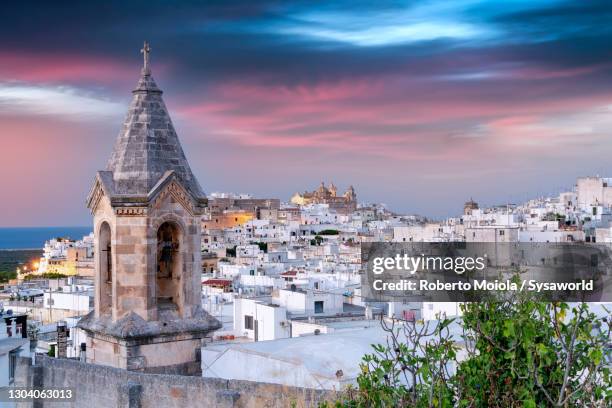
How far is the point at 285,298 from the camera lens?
105 ft

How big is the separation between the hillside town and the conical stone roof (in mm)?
812

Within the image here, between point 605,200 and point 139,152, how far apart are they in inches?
3363

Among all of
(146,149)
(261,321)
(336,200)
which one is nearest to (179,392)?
(146,149)

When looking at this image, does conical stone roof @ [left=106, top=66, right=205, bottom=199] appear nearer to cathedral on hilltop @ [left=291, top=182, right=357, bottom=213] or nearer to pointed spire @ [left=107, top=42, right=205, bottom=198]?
pointed spire @ [left=107, top=42, right=205, bottom=198]

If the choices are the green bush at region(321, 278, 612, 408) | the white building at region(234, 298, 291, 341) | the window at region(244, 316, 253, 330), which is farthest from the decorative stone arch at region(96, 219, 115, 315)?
the window at region(244, 316, 253, 330)

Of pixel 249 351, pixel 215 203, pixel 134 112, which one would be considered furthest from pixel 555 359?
pixel 215 203

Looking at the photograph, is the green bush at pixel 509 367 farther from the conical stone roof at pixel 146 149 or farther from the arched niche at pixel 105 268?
the arched niche at pixel 105 268

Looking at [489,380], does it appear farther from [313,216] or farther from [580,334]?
[313,216]

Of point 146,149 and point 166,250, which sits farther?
point 166,250

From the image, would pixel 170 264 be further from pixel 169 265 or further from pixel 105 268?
pixel 105 268

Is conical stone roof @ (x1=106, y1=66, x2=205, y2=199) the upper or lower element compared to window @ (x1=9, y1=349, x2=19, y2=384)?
upper

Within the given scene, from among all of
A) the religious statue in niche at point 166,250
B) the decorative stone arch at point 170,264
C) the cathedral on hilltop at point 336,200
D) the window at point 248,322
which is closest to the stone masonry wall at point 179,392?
the decorative stone arch at point 170,264

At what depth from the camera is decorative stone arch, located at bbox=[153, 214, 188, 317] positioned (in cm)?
1075

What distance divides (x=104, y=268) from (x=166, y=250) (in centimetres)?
88
